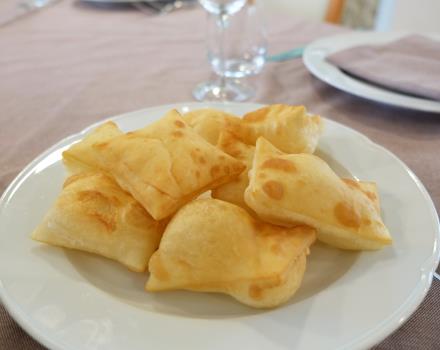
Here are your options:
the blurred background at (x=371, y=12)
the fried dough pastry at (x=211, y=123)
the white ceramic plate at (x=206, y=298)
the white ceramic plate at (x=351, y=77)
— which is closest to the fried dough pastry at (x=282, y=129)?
the fried dough pastry at (x=211, y=123)

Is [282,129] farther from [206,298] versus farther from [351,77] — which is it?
[351,77]

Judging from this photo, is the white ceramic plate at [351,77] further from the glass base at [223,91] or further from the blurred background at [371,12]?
the blurred background at [371,12]

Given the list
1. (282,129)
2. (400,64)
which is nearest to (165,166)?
(282,129)

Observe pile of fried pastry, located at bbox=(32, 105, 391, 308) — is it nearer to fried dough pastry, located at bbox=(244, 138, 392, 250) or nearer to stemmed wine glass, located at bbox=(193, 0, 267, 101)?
fried dough pastry, located at bbox=(244, 138, 392, 250)

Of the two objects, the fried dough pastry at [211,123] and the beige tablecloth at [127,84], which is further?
→ the beige tablecloth at [127,84]

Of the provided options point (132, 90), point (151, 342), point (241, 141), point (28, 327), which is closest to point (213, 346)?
point (151, 342)

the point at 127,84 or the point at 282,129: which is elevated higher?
the point at 282,129
